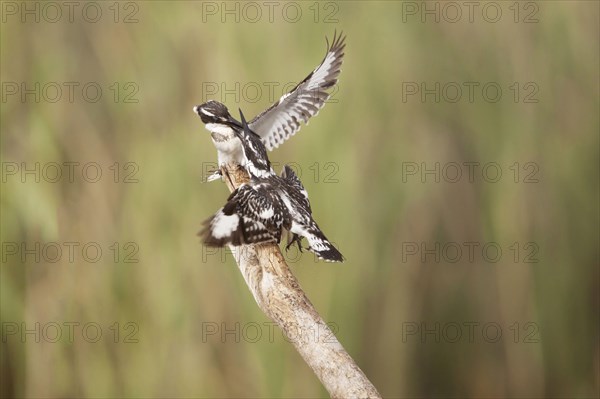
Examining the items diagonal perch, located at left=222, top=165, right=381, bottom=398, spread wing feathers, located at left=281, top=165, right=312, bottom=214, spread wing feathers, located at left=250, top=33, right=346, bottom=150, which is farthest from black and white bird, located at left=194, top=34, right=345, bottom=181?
diagonal perch, located at left=222, top=165, right=381, bottom=398

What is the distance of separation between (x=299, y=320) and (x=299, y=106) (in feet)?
2.35

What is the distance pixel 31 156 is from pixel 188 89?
475 mm

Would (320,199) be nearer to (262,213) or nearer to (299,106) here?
(299,106)

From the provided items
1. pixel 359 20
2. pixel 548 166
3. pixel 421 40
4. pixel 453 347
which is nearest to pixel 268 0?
pixel 359 20

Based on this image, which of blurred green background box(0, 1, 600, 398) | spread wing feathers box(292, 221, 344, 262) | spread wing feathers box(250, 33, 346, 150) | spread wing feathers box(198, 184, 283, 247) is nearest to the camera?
spread wing feathers box(198, 184, 283, 247)

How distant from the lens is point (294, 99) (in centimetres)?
215

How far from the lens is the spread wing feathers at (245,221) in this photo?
5.25 ft

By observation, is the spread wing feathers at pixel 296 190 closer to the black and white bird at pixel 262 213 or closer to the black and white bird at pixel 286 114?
the black and white bird at pixel 262 213

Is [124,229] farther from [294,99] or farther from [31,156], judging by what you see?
[294,99]

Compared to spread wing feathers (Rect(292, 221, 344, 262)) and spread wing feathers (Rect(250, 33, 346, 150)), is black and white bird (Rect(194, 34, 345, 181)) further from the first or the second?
spread wing feathers (Rect(292, 221, 344, 262))

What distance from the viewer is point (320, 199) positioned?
96.8 inches

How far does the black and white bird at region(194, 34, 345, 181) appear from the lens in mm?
1931

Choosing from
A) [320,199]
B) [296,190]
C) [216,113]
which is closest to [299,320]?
[296,190]

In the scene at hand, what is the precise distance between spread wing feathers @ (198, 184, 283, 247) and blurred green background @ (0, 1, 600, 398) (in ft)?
2.27
